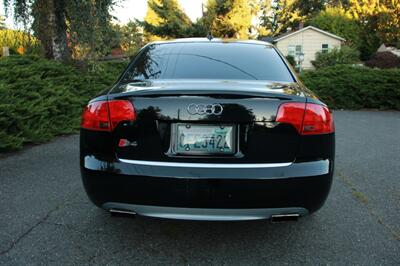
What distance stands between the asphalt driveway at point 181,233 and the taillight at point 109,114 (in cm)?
94

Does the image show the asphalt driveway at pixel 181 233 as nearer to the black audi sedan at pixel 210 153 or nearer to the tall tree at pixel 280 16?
the black audi sedan at pixel 210 153

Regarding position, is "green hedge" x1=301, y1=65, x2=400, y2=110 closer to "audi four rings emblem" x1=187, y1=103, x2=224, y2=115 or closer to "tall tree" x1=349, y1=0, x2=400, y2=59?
"audi four rings emblem" x1=187, y1=103, x2=224, y2=115

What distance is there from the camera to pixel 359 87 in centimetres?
1316

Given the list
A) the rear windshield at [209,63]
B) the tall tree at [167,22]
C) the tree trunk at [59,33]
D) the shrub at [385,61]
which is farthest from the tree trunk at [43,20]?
the tall tree at [167,22]

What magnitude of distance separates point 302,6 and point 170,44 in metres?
58.7

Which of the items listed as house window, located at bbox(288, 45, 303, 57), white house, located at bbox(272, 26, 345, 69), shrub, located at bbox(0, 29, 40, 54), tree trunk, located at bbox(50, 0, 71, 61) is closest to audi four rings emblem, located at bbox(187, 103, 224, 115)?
tree trunk, located at bbox(50, 0, 71, 61)

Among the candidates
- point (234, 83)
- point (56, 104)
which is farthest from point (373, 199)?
point (56, 104)

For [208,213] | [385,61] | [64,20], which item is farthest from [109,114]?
[385,61]

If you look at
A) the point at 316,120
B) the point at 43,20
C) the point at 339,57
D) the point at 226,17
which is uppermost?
the point at 226,17

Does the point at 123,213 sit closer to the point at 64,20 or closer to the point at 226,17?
the point at 64,20

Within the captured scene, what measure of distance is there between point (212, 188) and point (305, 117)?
0.77 m

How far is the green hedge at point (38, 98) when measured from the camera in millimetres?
6091

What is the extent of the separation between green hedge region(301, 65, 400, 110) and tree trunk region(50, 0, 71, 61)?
7.73 metres

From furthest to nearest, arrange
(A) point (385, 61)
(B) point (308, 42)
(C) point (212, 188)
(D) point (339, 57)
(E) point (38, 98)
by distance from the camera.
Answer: (B) point (308, 42) < (D) point (339, 57) < (A) point (385, 61) < (E) point (38, 98) < (C) point (212, 188)
